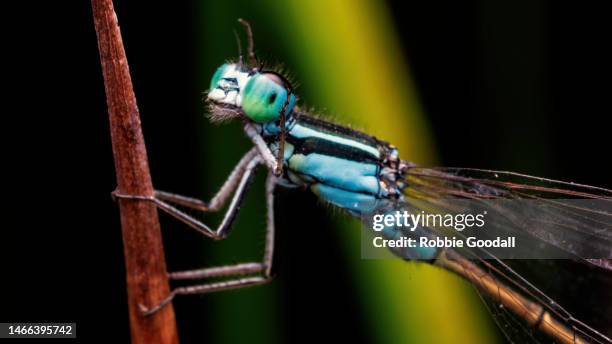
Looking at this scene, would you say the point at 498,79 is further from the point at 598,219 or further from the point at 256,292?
the point at 256,292

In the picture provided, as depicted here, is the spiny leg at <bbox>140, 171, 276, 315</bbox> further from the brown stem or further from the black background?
the brown stem

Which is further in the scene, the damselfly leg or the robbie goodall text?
the robbie goodall text

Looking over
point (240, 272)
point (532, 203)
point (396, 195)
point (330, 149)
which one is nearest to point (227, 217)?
point (240, 272)

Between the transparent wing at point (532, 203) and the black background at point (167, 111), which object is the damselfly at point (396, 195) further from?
the black background at point (167, 111)

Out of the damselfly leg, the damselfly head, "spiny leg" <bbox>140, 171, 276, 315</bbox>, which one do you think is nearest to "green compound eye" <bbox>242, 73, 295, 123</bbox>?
the damselfly head

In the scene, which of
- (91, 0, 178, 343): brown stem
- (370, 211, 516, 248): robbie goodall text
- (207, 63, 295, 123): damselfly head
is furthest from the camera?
(370, 211, 516, 248): robbie goodall text

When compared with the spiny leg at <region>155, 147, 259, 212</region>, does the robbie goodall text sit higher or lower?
lower

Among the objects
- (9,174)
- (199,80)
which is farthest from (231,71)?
(9,174)

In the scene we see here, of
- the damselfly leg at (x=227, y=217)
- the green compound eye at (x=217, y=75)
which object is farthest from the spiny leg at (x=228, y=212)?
the green compound eye at (x=217, y=75)
